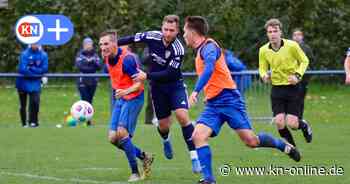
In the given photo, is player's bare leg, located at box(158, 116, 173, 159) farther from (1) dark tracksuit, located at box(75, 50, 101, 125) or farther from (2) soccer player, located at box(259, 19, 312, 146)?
(1) dark tracksuit, located at box(75, 50, 101, 125)

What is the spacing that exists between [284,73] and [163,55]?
272 centimetres

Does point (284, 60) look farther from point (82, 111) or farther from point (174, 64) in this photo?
point (82, 111)

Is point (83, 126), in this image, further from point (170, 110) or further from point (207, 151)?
point (207, 151)

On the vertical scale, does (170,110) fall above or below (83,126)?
above

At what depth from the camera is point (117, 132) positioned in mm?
13047

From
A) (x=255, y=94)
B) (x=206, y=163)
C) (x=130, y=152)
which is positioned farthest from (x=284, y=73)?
(x=255, y=94)

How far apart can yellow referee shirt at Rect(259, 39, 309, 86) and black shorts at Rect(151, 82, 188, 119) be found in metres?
2.01

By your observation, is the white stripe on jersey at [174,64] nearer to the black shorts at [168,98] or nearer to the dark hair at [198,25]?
the black shorts at [168,98]

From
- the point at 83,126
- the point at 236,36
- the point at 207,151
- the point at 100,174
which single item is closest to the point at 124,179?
the point at 100,174

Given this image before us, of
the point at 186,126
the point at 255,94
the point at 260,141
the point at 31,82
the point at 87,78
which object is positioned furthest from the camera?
the point at 87,78

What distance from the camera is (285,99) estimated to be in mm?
16203

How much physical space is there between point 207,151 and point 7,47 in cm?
2761

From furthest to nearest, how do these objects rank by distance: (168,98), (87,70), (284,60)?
(87,70) → (284,60) → (168,98)

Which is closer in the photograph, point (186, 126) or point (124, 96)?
point (124, 96)
